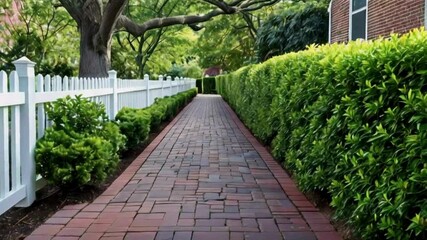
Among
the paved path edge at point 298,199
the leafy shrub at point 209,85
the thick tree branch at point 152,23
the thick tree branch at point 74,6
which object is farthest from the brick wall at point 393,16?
the leafy shrub at point 209,85

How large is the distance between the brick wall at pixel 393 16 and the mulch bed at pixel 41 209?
6575mm

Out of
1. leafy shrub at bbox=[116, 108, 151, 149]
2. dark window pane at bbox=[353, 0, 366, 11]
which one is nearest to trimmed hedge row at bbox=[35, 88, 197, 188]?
leafy shrub at bbox=[116, 108, 151, 149]

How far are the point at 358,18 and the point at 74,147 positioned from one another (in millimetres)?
9436

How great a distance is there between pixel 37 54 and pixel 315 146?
14.9 m

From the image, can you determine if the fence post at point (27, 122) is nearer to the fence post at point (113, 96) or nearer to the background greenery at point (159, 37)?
the fence post at point (113, 96)

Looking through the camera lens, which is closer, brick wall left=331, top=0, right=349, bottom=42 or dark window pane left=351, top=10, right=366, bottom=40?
dark window pane left=351, top=10, right=366, bottom=40

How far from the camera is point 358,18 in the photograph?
11695 mm

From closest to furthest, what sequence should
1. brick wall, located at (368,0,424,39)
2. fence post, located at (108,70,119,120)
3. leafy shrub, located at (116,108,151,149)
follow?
1. leafy shrub, located at (116,108,151,149)
2. fence post, located at (108,70,119,120)
3. brick wall, located at (368,0,424,39)

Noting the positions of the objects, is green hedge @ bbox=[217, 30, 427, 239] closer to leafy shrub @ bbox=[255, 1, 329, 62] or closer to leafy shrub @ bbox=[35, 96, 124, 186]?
leafy shrub @ bbox=[35, 96, 124, 186]

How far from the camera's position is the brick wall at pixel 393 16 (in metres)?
8.62

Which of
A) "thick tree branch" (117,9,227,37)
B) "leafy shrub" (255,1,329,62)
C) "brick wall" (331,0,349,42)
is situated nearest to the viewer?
"brick wall" (331,0,349,42)

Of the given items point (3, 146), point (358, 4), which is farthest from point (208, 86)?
point (3, 146)

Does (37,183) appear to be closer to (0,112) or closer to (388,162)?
(0,112)

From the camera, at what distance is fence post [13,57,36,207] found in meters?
3.94
